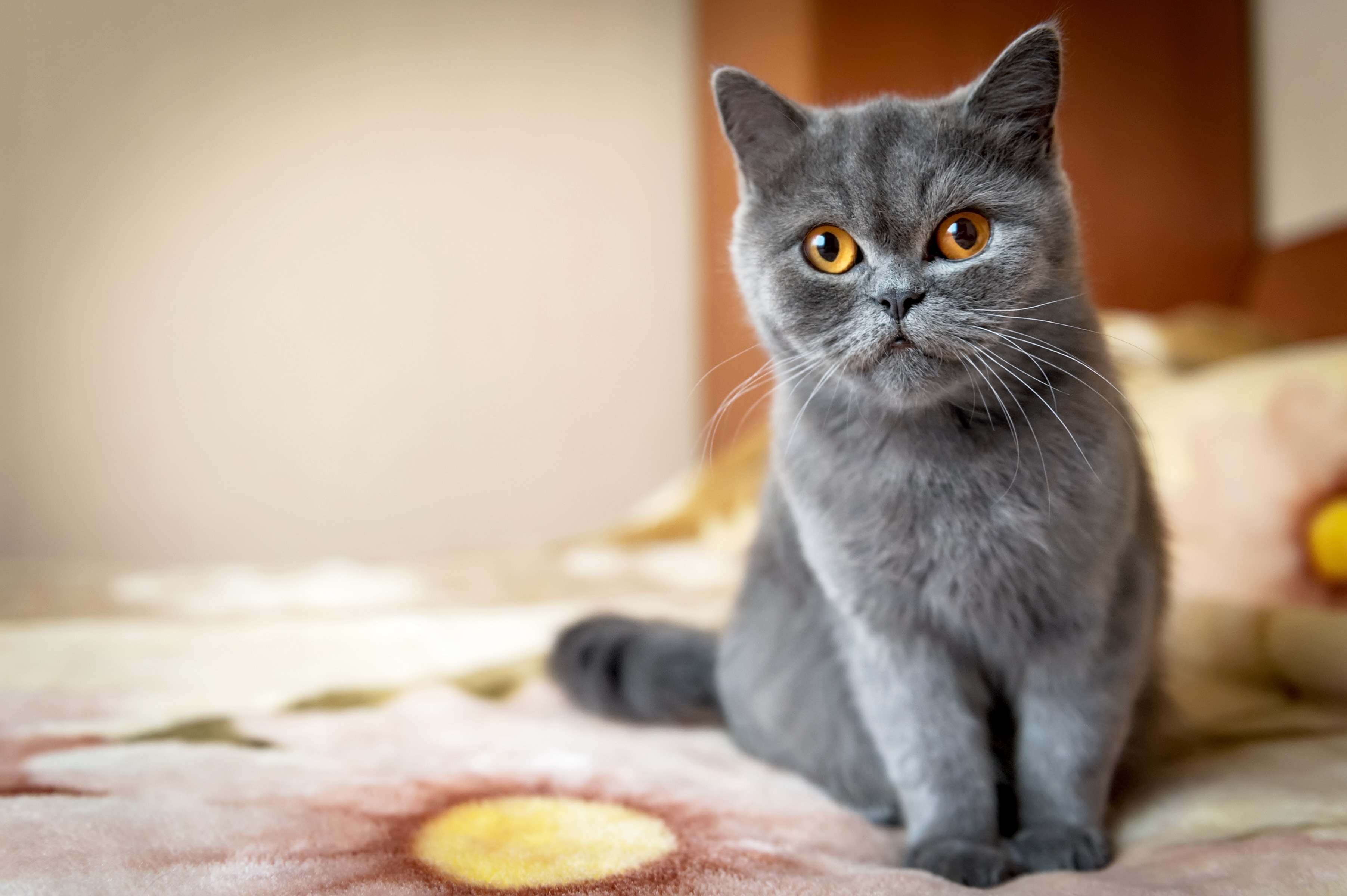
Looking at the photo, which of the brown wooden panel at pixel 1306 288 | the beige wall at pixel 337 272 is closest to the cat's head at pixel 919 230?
the brown wooden panel at pixel 1306 288

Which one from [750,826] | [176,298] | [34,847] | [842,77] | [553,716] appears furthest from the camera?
[176,298]

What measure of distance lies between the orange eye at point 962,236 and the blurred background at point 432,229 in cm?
186

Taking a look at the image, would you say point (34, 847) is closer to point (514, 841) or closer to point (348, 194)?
point (514, 841)

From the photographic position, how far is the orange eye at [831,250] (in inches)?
33.0

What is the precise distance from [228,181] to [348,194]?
1.14ft

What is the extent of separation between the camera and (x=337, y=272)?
10.0 ft

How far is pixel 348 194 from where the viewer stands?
306 centimetres

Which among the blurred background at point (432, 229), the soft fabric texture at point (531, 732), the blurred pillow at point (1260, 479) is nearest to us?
the soft fabric texture at point (531, 732)

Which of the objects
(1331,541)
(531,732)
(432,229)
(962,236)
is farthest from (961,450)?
(432,229)

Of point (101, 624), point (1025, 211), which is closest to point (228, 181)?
point (101, 624)

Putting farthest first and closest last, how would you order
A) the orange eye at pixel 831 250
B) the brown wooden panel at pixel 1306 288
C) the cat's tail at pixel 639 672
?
the brown wooden panel at pixel 1306 288, the cat's tail at pixel 639 672, the orange eye at pixel 831 250

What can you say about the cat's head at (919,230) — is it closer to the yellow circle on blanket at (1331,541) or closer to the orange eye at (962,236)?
the orange eye at (962,236)

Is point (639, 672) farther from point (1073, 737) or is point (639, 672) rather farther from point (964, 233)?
point (964, 233)

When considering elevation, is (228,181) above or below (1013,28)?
below
